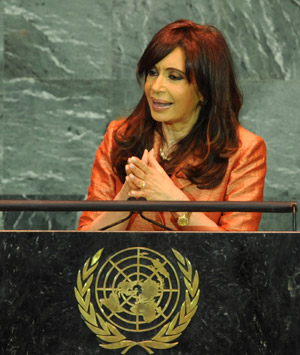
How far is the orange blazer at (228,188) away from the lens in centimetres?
251

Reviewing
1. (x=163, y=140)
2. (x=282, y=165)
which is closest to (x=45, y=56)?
(x=282, y=165)

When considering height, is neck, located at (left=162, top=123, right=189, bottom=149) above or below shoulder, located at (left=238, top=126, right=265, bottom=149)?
below

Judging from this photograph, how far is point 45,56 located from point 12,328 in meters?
2.31

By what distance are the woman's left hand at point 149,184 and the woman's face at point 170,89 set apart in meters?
0.26

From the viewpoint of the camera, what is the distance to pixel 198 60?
259 centimetres

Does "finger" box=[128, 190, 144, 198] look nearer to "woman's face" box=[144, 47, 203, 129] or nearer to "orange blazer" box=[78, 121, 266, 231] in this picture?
"orange blazer" box=[78, 121, 266, 231]

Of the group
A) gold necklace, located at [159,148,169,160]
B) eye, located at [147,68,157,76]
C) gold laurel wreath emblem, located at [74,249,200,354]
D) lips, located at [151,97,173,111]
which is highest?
eye, located at [147,68,157,76]

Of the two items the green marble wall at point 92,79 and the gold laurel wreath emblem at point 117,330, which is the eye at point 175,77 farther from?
the green marble wall at point 92,79

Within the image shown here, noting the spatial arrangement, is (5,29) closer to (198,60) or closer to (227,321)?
(198,60)

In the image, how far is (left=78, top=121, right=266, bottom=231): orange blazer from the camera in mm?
2510

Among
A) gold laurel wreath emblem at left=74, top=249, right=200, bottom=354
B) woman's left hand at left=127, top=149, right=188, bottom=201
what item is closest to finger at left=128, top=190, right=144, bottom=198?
woman's left hand at left=127, top=149, right=188, bottom=201

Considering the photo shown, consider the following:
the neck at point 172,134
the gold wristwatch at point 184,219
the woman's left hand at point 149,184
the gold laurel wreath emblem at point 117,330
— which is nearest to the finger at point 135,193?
the woman's left hand at point 149,184

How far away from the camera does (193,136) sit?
8.77 feet

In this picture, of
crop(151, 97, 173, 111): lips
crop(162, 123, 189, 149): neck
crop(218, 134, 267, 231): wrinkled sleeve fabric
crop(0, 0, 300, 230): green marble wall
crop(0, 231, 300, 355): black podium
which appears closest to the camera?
crop(0, 231, 300, 355): black podium
